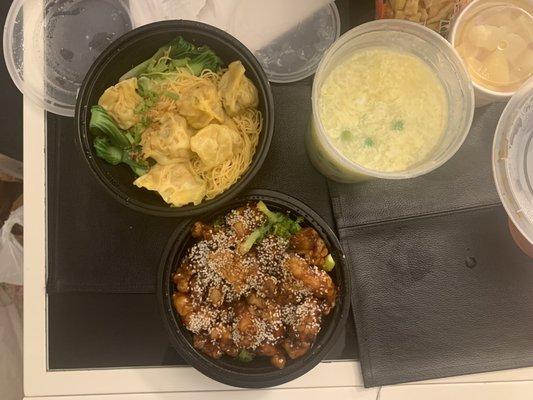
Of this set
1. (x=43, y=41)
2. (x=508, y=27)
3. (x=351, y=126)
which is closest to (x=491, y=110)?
(x=508, y=27)

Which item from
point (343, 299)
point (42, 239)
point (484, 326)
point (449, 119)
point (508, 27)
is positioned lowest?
point (484, 326)

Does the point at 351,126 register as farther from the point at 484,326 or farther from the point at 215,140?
the point at 484,326

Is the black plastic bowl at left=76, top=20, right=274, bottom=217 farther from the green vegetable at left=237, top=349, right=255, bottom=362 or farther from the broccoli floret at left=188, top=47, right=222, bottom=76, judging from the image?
the green vegetable at left=237, top=349, right=255, bottom=362

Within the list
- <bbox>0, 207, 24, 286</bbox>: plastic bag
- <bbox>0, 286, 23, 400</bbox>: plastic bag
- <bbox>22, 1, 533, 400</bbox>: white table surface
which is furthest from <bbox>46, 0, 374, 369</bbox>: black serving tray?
<bbox>0, 286, 23, 400</bbox>: plastic bag

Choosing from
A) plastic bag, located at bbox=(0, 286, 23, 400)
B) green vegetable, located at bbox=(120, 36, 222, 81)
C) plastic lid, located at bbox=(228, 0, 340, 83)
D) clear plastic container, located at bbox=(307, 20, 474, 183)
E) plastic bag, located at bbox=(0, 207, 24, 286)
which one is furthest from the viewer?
plastic bag, located at bbox=(0, 286, 23, 400)

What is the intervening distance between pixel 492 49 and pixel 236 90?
0.56m

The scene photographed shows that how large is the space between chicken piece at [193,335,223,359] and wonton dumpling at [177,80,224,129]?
442 millimetres

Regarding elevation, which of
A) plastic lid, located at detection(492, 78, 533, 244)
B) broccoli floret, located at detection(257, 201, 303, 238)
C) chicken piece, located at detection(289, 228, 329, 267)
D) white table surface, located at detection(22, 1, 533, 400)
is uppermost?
plastic lid, located at detection(492, 78, 533, 244)

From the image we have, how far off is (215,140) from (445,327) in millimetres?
659

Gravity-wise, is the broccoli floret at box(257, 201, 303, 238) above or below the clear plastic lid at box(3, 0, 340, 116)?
below

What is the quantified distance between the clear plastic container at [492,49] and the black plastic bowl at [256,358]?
466 mm

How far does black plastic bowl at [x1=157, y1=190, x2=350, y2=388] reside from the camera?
1124mm

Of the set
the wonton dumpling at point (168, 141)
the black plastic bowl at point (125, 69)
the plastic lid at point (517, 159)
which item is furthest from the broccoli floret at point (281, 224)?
the plastic lid at point (517, 159)

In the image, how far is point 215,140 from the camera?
1.15 meters
